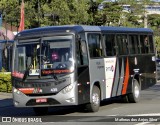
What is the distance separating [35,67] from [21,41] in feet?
3.61

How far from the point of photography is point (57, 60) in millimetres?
14453

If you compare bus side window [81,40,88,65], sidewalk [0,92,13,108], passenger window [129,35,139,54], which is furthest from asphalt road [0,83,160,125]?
passenger window [129,35,139,54]

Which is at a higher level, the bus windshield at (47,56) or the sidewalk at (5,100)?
the bus windshield at (47,56)

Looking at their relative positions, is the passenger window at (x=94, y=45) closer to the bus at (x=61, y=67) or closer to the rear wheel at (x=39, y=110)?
the bus at (x=61, y=67)

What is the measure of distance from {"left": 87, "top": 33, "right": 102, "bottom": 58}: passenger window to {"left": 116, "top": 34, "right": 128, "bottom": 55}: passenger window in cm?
166

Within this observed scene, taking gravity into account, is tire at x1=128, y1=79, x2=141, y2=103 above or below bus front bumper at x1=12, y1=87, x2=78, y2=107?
below

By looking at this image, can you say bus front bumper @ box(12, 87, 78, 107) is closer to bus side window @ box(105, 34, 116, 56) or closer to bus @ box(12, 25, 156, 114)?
bus @ box(12, 25, 156, 114)

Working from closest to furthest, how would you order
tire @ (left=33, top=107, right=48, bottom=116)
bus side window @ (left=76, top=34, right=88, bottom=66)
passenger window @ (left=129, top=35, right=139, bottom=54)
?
bus side window @ (left=76, top=34, right=88, bottom=66) < tire @ (left=33, top=107, right=48, bottom=116) < passenger window @ (left=129, top=35, right=139, bottom=54)

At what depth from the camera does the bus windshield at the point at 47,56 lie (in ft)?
47.1

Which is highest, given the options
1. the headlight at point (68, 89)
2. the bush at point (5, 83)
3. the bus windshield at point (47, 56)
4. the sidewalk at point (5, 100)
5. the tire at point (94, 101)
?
the bus windshield at point (47, 56)

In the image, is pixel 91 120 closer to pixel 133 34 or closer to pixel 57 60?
pixel 57 60

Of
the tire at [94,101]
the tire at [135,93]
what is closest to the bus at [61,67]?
the tire at [94,101]

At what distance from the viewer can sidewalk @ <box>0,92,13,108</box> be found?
19781 millimetres

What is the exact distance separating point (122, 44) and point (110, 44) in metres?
1.12
